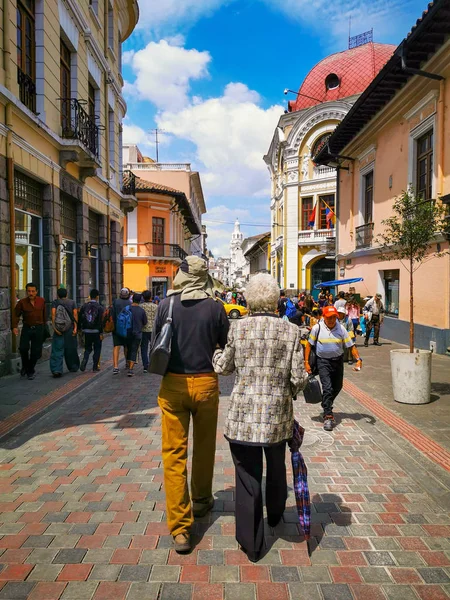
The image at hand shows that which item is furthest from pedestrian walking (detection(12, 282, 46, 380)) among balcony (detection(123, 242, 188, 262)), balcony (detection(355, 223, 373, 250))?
balcony (detection(123, 242, 188, 262))

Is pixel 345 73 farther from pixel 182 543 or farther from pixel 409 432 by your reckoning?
pixel 182 543

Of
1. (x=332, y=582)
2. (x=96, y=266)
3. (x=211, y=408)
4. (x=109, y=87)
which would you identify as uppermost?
(x=109, y=87)

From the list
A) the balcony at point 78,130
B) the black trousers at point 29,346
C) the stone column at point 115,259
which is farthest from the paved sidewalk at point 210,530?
the stone column at point 115,259

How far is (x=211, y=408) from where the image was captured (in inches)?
128

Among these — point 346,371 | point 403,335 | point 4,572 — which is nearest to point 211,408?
point 4,572

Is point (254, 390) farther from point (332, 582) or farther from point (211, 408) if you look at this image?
point (332, 582)

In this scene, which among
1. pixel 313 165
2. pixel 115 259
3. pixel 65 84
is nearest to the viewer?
pixel 65 84

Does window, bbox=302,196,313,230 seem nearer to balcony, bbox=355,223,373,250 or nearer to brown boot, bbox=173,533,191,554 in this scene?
balcony, bbox=355,223,373,250

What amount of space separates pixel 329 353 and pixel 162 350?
10.8ft

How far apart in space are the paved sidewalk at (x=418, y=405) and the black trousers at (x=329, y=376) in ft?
3.51

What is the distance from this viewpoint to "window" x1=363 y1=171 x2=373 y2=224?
17.3 m

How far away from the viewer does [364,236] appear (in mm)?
17375

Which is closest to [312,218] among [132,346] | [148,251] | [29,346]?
[148,251]

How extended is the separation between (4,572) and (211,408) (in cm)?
163
